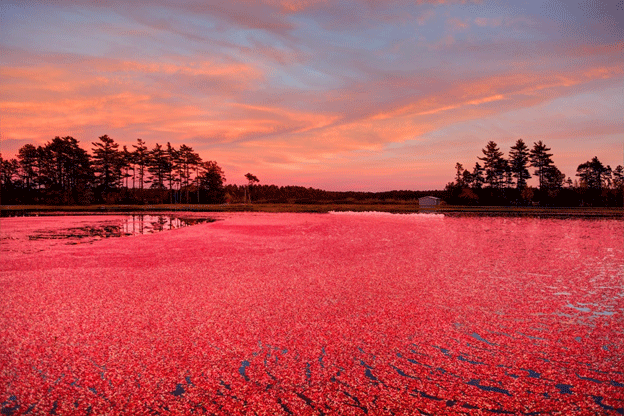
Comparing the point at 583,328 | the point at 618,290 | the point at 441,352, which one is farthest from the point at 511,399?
the point at 618,290

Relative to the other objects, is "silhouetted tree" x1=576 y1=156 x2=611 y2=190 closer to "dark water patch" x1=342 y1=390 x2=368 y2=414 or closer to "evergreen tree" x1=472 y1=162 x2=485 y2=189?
"evergreen tree" x1=472 y1=162 x2=485 y2=189

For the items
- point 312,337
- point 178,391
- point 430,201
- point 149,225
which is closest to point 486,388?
point 312,337

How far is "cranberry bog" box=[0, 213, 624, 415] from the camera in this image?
17.7 ft

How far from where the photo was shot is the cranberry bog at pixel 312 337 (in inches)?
213

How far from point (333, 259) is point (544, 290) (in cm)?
798

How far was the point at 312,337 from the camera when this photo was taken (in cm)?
764

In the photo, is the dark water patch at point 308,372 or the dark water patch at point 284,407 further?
the dark water patch at point 308,372

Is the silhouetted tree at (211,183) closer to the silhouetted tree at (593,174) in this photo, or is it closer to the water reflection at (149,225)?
the water reflection at (149,225)

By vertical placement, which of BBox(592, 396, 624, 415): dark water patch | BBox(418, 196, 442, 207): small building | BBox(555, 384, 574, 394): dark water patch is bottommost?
BBox(592, 396, 624, 415): dark water patch

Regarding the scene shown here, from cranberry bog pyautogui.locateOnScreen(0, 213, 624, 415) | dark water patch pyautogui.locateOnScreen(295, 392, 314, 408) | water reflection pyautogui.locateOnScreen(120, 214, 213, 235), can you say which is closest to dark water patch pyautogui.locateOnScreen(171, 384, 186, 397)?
cranberry bog pyautogui.locateOnScreen(0, 213, 624, 415)

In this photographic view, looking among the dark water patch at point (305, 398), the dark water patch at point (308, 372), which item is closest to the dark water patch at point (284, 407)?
the dark water patch at point (305, 398)

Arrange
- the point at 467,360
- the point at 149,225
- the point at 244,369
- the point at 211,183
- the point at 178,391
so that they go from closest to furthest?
the point at 178,391 < the point at 244,369 < the point at 467,360 < the point at 149,225 < the point at 211,183

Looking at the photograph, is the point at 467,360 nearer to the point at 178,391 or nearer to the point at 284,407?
the point at 284,407

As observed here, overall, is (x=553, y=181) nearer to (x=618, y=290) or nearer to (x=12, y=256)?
(x=618, y=290)
